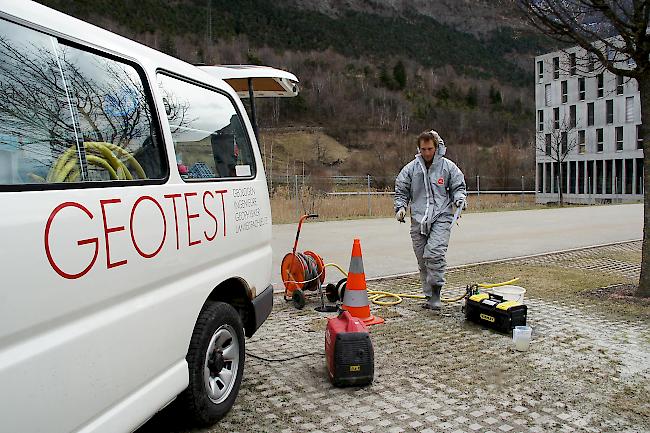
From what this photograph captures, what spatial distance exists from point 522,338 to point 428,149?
2.25 metres

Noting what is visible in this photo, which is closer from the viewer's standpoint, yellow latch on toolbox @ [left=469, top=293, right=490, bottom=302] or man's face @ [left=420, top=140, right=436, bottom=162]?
yellow latch on toolbox @ [left=469, top=293, right=490, bottom=302]

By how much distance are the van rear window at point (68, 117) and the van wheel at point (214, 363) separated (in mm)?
974

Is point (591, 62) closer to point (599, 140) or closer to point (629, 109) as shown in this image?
point (629, 109)

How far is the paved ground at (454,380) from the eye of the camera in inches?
147

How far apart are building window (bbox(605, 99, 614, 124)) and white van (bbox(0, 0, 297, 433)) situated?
183 feet

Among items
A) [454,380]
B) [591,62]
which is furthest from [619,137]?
[454,380]

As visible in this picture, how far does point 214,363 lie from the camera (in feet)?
11.8

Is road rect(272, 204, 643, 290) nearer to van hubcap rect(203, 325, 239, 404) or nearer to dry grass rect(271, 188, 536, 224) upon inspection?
dry grass rect(271, 188, 536, 224)

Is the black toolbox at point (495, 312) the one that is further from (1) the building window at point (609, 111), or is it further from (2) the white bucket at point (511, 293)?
(1) the building window at point (609, 111)

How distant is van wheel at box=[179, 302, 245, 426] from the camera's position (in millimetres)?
3365

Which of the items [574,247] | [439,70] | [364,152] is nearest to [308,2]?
[439,70]

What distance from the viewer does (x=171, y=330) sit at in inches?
119

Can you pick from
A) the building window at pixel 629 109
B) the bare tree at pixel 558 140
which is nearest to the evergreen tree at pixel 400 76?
the bare tree at pixel 558 140

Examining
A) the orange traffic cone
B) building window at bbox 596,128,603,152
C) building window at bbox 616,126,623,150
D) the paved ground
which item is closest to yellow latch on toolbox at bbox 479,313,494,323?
the paved ground
